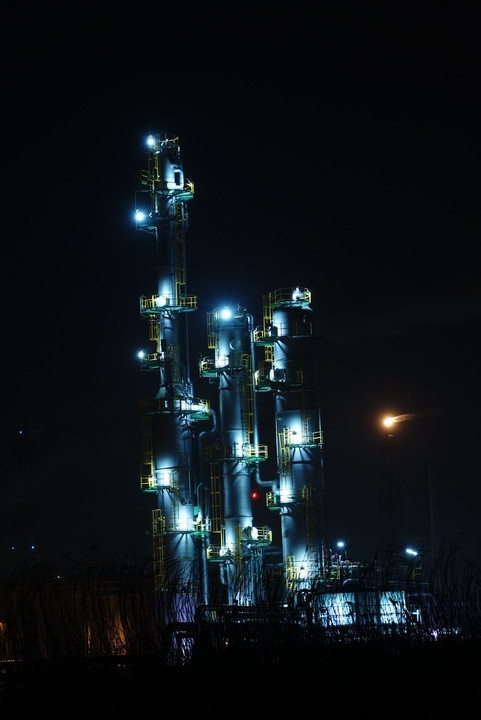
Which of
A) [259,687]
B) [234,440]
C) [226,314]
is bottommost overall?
[259,687]

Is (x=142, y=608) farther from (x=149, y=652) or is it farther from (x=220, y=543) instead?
(x=220, y=543)

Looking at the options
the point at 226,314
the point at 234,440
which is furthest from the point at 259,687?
the point at 226,314

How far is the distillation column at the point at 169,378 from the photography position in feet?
196

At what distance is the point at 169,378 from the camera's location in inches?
2437

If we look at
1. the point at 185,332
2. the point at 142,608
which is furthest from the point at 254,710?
the point at 185,332

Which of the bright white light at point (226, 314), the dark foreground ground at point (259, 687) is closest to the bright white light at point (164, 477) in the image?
the bright white light at point (226, 314)

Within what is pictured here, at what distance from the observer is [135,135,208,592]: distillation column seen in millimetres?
59875

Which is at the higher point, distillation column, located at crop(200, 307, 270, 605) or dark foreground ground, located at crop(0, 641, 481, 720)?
distillation column, located at crop(200, 307, 270, 605)

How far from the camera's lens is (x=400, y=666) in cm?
3045

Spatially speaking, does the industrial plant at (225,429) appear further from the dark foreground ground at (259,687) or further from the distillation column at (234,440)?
the dark foreground ground at (259,687)

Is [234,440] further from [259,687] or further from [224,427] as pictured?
[259,687]

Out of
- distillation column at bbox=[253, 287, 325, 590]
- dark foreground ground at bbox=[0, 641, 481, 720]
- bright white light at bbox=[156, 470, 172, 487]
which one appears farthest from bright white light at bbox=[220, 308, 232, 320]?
dark foreground ground at bbox=[0, 641, 481, 720]

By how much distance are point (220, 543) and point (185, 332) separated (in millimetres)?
11027

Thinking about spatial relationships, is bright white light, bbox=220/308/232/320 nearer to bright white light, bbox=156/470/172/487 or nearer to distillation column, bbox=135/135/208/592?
distillation column, bbox=135/135/208/592
